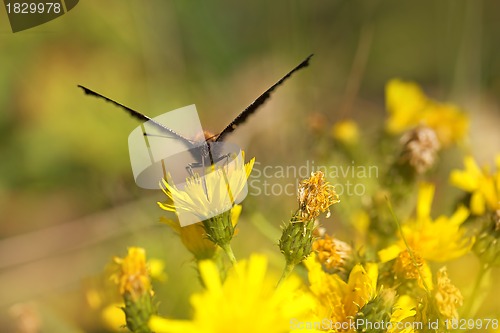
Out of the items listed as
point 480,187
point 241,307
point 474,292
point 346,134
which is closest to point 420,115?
point 346,134

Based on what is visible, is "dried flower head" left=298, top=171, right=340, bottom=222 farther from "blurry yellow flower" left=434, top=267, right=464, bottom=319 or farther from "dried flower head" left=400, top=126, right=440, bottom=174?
"dried flower head" left=400, top=126, right=440, bottom=174

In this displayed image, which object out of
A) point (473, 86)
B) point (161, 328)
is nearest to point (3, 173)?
point (161, 328)

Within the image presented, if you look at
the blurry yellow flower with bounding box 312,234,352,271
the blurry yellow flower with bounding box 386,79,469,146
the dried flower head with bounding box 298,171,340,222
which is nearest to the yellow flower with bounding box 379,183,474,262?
the blurry yellow flower with bounding box 312,234,352,271

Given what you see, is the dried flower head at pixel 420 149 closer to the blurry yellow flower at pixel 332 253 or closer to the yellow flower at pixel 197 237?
the blurry yellow flower at pixel 332 253

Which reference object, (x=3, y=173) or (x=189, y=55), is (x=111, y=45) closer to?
(x=189, y=55)

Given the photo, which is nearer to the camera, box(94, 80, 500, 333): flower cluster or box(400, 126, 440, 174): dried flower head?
box(94, 80, 500, 333): flower cluster
